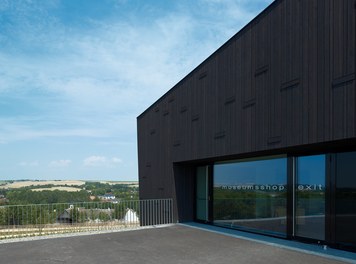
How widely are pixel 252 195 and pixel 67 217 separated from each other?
6286mm

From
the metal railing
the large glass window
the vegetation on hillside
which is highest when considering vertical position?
the large glass window

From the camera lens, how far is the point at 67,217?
1263 centimetres

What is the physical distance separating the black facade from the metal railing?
9.99 ft

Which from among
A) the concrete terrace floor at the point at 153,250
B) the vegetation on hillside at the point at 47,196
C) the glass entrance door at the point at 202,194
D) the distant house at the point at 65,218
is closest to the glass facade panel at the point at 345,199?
the concrete terrace floor at the point at 153,250

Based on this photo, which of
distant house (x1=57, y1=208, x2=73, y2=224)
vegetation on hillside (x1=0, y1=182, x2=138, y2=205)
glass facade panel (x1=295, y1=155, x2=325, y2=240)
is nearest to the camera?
glass facade panel (x1=295, y1=155, x2=325, y2=240)

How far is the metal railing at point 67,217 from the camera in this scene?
39.1ft

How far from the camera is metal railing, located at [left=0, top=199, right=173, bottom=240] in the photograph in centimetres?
1193

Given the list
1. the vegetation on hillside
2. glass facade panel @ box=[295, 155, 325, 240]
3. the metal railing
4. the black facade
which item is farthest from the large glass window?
the vegetation on hillside

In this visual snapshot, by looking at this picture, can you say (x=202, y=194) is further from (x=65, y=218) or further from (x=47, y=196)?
(x=47, y=196)

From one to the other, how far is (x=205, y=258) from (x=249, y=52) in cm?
528

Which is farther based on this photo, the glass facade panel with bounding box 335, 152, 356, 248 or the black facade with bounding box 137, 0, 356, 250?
the glass facade panel with bounding box 335, 152, 356, 248

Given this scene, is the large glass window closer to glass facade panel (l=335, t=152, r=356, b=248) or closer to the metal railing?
glass facade panel (l=335, t=152, r=356, b=248)

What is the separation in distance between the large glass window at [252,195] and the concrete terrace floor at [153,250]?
995 millimetres

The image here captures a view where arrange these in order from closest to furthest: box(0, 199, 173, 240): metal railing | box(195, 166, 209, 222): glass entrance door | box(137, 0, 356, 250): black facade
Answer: box(137, 0, 356, 250): black facade < box(0, 199, 173, 240): metal railing < box(195, 166, 209, 222): glass entrance door
